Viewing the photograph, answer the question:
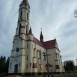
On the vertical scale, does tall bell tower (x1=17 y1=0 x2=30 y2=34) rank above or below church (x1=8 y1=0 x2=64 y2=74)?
above

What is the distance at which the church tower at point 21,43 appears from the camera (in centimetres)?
3604

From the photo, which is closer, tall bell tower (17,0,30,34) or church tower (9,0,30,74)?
church tower (9,0,30,74)

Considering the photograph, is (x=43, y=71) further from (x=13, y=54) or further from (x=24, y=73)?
(x=13, y=54)

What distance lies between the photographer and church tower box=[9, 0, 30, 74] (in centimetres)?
3604

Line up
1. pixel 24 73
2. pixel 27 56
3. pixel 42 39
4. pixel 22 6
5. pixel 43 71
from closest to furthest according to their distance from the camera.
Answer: pixel 24 73
pixel 27 56
pixel 43 71
pixel 22 6
pixel 42 39

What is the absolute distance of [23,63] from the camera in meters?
35.9

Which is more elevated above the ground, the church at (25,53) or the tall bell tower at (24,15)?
the tall bell tower at (24,15)

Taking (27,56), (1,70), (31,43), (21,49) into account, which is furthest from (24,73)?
(1,70)

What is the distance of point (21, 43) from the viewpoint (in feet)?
125

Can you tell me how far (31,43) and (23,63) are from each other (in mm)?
8271

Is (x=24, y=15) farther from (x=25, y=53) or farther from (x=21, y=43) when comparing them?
(x=25, y=53)

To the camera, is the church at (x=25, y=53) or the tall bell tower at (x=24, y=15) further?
the tall bell tower at (x=24, y=15)

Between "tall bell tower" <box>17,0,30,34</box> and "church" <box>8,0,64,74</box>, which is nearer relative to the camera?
"church" <box>8,0,64,74</box>

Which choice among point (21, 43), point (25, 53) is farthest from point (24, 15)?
point (25, 53)
